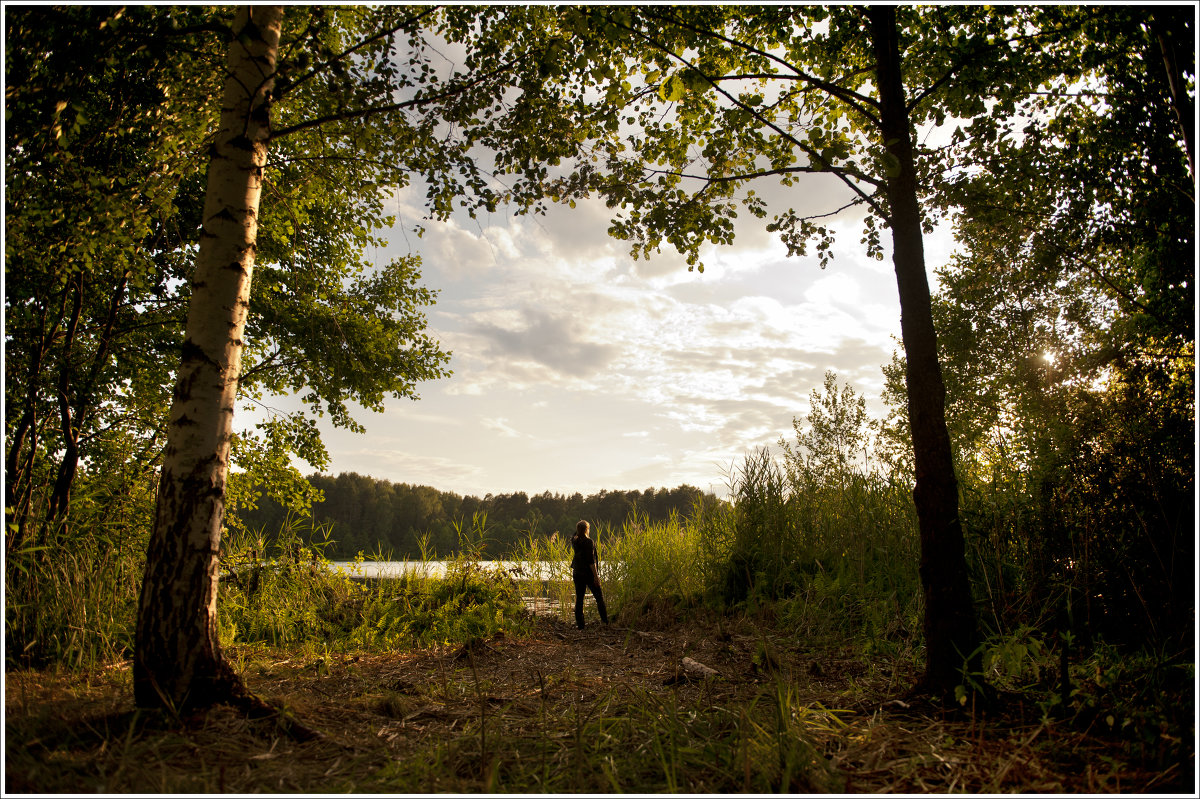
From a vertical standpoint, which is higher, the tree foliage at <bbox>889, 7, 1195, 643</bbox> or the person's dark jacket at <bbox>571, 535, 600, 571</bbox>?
the tree foliage at <bbox>889, 7, 1195, 643</bbox>

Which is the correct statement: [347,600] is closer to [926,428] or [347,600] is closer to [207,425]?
[207,425]

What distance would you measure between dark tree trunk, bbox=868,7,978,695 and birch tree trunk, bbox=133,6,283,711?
13.6 feet

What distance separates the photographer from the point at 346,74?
12.9 ft

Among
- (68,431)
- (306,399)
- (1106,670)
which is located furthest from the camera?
(306,399)

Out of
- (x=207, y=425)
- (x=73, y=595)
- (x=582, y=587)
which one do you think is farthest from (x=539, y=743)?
(x=582, y=587)

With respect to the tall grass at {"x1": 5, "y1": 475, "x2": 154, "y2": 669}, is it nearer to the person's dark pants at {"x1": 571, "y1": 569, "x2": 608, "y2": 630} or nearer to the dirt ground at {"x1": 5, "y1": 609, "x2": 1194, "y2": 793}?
the dirt ground at {"x1": 5, "y1": 609, "x2": 1194, "y2": 793}

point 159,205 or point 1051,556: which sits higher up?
point 159,205

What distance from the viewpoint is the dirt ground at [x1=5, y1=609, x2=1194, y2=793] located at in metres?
2.41

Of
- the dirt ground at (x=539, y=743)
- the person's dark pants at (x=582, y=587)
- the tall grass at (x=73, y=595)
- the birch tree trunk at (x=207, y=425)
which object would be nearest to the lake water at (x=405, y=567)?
the person's dark pants at (x=582, y=587)

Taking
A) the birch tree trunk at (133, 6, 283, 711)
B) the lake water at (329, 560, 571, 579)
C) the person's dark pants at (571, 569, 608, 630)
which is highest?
the birch tree trunk at (133, 6, 283, 711)

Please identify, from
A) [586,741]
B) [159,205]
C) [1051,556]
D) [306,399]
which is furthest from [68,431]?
[1051,556]

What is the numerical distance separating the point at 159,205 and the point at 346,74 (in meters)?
1.84

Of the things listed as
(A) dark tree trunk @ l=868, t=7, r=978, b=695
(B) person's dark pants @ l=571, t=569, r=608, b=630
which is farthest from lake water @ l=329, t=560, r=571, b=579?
(A) dark tree trunk @ l=868, t=7, r=978, b=695

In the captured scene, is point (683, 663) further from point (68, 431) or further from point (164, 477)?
point (68, 431)
